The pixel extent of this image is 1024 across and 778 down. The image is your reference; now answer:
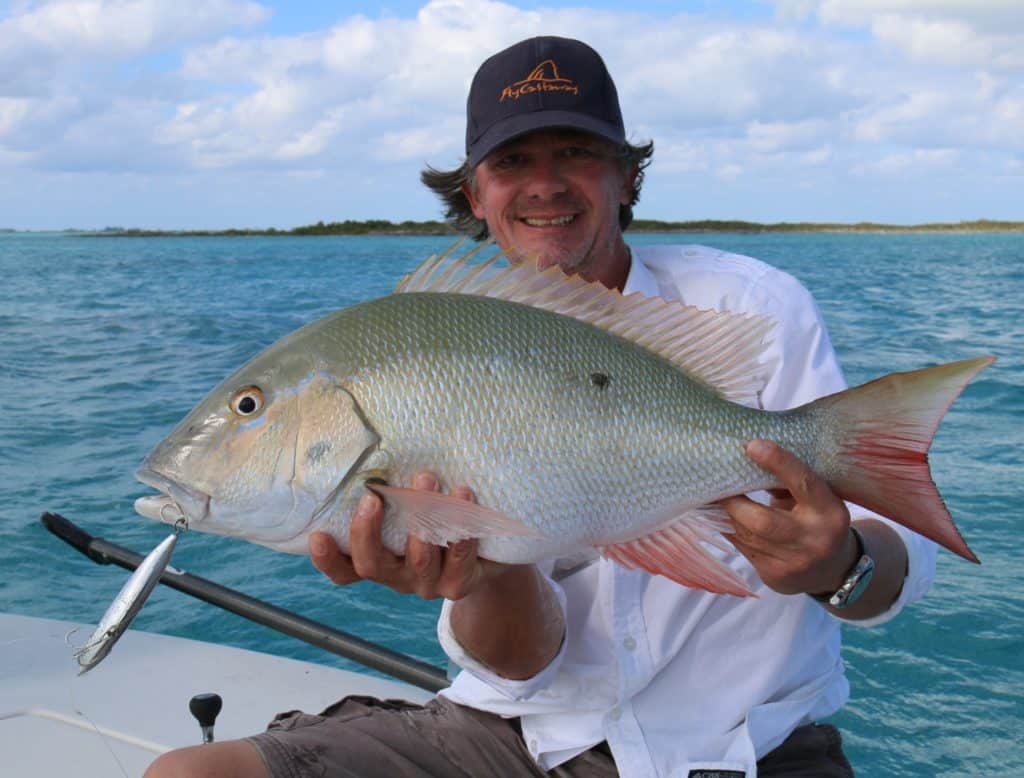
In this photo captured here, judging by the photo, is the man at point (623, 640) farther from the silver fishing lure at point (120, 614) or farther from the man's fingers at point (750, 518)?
the silver fishing lure at point (120, 614)

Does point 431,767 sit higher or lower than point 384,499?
lower

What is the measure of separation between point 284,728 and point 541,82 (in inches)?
76.2

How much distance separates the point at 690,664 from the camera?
2275 millimetres

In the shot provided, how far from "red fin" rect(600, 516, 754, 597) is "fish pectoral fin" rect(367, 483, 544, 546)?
0.74 feet

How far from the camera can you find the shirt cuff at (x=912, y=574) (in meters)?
2.12

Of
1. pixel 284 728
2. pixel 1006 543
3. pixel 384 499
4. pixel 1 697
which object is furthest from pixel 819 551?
pixel 1006 543

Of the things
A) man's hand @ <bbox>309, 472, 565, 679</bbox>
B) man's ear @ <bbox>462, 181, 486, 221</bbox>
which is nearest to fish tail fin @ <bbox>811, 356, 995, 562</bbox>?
man's hand @ <bbox>309, 472, 565, 679</bbox>

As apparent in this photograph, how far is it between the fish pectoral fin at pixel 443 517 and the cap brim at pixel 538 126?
1291 mm

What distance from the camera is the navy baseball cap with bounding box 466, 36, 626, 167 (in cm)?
259

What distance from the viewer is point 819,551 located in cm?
183

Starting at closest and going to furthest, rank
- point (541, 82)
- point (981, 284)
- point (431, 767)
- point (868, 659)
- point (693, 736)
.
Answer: point (693, 736) < point (431, 767) < point (541, 82) < point (868, 659) < point (981, 284)

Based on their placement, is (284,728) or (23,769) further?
(23,769)

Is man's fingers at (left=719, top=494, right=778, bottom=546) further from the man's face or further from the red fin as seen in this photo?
the man's face

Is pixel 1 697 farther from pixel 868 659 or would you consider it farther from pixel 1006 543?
pixel 1006 543
